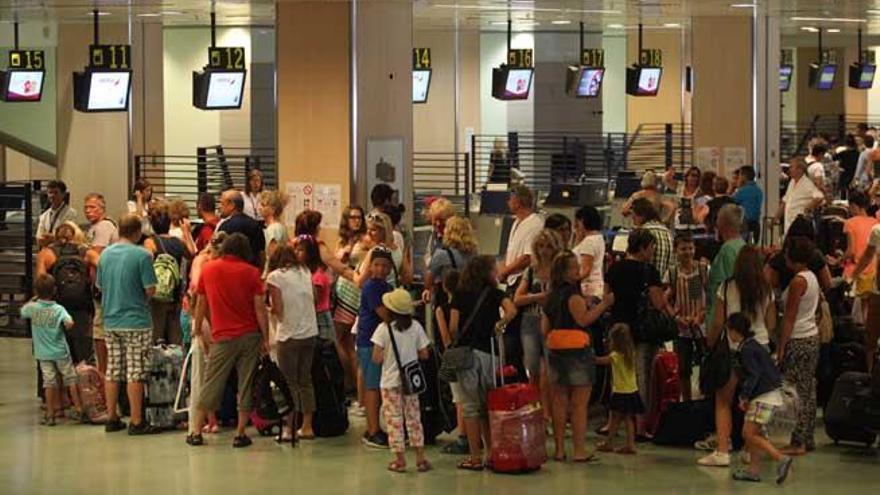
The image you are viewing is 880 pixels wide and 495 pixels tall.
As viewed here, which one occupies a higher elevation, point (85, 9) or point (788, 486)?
point (85, 9)

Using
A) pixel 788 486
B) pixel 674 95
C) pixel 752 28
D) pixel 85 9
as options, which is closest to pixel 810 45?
pixel 674 95

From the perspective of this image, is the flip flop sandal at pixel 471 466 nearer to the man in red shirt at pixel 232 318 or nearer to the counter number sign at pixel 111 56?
the man in red shirt at pixel 232 318

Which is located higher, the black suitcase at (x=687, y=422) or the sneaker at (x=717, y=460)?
the black suitcase at (x=687, y=422)

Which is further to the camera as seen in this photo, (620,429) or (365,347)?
(620,429)

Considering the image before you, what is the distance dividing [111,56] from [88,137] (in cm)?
228

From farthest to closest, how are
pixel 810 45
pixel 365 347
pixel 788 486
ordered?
1. pixel 810 45
2. pixel 365 347
3. pixel 788 486

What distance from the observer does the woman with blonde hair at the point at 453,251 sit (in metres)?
12.3

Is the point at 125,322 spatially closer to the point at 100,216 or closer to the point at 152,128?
the point at 100,216

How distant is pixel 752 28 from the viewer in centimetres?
2256

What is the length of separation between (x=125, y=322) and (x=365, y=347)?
5.93 ft

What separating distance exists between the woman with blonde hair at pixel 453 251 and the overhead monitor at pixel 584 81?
17344 millimetres

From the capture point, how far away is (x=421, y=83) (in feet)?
99.0

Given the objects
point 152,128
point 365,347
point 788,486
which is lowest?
point 788,486

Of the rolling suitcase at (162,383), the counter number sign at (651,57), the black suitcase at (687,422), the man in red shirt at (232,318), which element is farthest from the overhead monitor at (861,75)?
the man in red shirt at (232,318)
